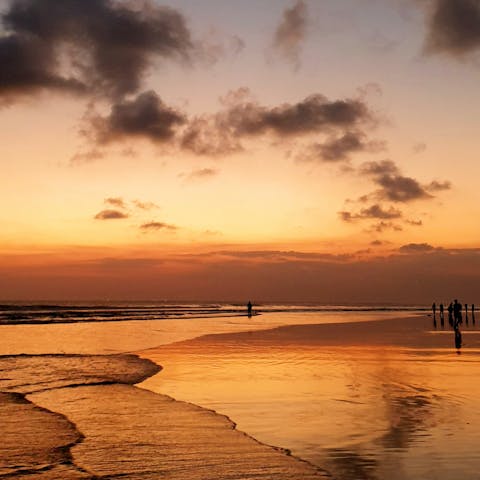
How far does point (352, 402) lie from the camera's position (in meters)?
16.7

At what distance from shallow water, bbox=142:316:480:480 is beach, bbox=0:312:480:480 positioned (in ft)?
0.14

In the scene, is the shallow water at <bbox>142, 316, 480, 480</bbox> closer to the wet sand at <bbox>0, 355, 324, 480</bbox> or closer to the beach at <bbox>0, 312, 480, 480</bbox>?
the beach at <bbox>0, 312, 480, 480</bbox>

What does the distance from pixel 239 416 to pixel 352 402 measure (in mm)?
3506

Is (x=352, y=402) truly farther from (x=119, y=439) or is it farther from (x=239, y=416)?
(x=119, y=439)

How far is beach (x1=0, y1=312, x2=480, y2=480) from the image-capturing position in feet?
34.8

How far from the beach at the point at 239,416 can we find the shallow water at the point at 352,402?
1.7 inches

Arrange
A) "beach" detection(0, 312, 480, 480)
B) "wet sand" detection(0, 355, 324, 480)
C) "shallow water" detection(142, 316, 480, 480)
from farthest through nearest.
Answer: "shallow water" detection(142, 316, 480, 480) < "beach" detection(0, 312, 480, 480) < "wet sand" detection(0, 355, 324, 480)

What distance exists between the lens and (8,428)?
13.7m

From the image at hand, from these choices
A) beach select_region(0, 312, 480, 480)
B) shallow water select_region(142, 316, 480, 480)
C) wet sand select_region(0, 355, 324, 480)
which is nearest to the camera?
wet sand select_region(0, 355, 324, 480)

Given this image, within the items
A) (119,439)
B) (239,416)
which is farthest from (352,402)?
(119,439)

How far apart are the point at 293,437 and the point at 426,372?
38.9ft

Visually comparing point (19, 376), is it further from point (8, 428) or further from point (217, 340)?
point (217, 340)

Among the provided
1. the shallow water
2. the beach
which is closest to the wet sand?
the beach

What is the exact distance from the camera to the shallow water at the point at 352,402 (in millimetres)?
11016
